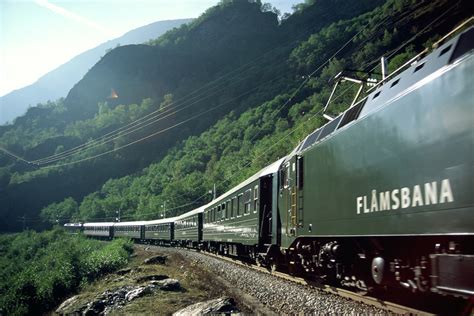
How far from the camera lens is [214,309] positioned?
27.9 feet

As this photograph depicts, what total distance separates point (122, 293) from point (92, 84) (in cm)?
16321

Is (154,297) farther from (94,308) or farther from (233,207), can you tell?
(233,207)

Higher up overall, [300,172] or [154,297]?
[300,172]

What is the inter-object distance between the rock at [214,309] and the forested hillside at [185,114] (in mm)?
37613

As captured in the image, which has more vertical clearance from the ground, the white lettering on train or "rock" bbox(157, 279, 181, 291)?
the white lettering on train

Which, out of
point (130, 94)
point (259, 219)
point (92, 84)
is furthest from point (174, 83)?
→ point (259, 219)

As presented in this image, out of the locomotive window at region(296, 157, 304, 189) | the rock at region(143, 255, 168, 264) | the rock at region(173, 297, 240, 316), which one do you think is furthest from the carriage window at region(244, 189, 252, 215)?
the rock at region(173, 297, 240, 316)

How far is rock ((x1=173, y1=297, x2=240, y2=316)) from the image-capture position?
8453mm

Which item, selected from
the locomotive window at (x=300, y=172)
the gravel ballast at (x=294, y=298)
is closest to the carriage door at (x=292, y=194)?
the locomotive window at (x=300, y=172)

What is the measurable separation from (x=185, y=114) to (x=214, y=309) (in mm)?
118333

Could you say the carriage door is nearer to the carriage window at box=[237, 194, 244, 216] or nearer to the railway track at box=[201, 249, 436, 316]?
the railway track at box=[201, 249, 436, 316]

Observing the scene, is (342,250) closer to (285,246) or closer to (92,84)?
(285,246)

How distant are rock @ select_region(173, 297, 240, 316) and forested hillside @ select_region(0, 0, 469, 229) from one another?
3761 centimetres

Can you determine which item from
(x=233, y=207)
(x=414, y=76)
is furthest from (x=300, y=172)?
(x=233, y=207)
